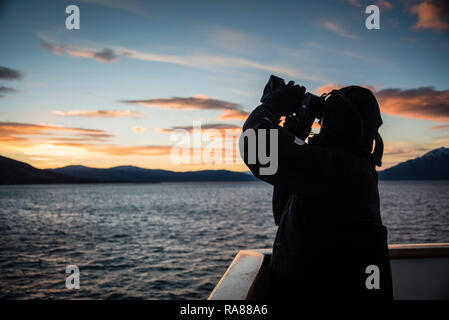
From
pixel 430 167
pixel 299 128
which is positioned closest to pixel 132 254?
pixel 299 128

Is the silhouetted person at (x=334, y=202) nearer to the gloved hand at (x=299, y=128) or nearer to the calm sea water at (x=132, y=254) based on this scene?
the gloved hand at (x=299, y=128)

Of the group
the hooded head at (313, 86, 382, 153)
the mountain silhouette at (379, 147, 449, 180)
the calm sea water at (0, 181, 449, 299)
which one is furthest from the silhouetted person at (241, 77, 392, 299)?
the mountain silhouette at (379, 147, 449, 180)

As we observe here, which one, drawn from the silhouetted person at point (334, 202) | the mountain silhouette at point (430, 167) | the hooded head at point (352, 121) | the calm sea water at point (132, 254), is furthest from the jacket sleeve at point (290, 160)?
the mountain silhouette at point (430, 167)

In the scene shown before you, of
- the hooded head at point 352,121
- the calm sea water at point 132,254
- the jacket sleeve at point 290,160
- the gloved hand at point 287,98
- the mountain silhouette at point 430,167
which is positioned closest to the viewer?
the jacket sleeve at point 290,160

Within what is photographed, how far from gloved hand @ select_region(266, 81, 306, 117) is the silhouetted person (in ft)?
0.19

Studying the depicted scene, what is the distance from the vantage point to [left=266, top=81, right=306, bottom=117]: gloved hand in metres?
1.34

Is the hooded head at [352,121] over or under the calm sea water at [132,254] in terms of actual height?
over

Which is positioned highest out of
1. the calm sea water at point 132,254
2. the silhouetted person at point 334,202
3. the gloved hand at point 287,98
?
the gloved hand at point 287,98

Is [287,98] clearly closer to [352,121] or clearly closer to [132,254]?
[352,121]

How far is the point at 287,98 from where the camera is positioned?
4.47 ft

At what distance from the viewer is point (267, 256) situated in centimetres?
202

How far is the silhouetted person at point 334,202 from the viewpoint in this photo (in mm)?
1125
